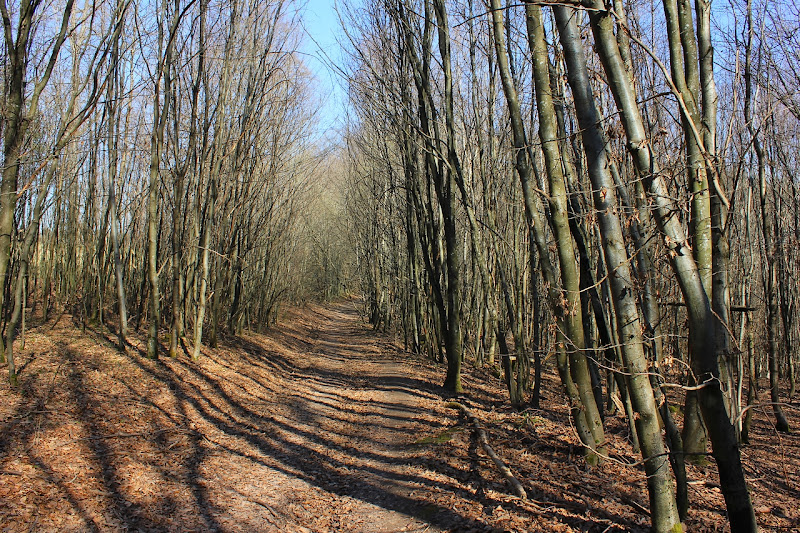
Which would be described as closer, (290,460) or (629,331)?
(629,331)

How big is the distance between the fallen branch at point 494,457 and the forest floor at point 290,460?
0.09 meters

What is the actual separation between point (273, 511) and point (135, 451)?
1964 mm

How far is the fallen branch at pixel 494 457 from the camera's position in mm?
4250

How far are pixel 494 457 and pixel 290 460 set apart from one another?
2.43m

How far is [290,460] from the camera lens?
5824mm

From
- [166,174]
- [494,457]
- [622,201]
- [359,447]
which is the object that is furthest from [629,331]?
[166,174]

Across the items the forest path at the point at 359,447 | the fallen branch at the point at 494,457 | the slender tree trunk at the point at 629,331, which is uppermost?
the slender tree trunk at the point at 629,331

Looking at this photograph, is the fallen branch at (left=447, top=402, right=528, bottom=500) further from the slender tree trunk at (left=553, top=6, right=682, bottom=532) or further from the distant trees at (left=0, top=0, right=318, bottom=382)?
the distant trees at (left=0, top=0, right=318, bottom=382)

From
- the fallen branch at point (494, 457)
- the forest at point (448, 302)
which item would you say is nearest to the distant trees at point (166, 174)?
the forest at point (448, 302)

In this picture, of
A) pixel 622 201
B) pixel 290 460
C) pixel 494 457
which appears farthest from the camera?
pixel 290 460

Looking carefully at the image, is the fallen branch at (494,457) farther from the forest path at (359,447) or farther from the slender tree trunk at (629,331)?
the slender tree trunk at (629,331)

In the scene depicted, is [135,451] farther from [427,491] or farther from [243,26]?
[243,26]

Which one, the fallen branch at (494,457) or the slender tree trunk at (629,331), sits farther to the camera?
the fallen branch at (494,457)

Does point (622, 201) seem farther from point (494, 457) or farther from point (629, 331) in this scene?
point (494, 457)
